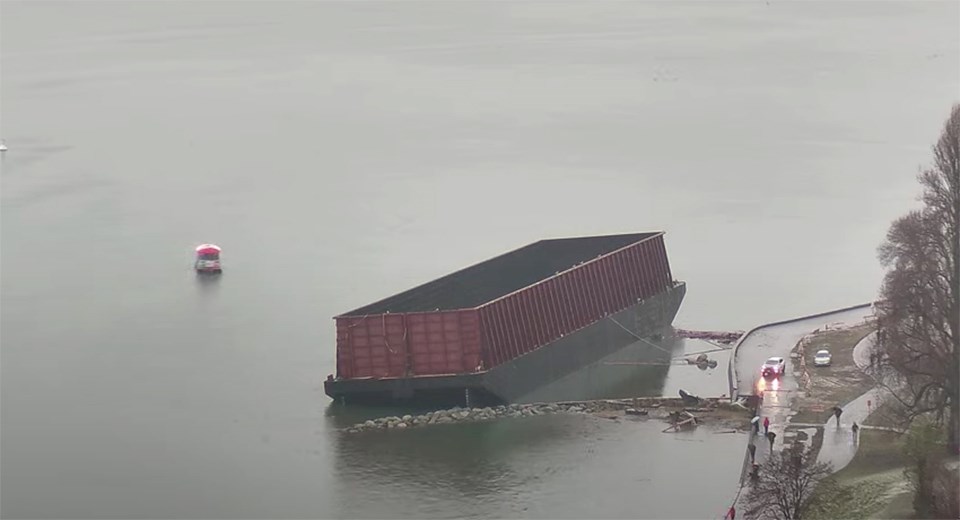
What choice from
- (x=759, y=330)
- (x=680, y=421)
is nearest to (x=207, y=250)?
(x=759, y=330)

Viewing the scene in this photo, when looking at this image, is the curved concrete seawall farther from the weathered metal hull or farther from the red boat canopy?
the red boat canopy

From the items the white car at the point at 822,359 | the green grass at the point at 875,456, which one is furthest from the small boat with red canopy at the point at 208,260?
the green grass at the point at 875,456

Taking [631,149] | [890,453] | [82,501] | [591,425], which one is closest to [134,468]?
[82,501]

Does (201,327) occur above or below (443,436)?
above

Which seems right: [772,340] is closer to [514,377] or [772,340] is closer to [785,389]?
[785,389]

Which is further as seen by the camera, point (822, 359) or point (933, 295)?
point (822, 359)

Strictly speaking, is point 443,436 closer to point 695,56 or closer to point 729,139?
point 729,139

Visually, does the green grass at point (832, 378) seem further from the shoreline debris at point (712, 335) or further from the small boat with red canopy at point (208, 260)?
the small boat with red canopy at point (208, 260)
